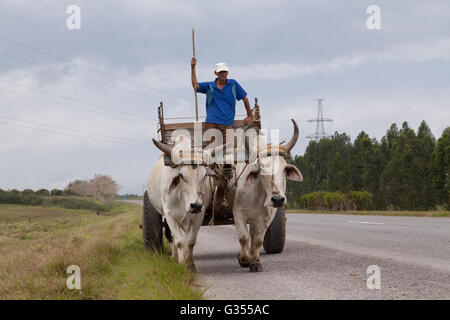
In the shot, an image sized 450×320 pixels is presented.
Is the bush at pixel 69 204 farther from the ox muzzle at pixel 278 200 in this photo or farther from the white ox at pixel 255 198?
the ox muzzle at pixel 278 200

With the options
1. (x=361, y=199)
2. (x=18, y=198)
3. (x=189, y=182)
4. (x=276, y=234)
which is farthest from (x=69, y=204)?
(x=189, y=182)

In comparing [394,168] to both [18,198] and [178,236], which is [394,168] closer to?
[178,236]

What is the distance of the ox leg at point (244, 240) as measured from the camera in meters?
6.85

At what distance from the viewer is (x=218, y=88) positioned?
820cm

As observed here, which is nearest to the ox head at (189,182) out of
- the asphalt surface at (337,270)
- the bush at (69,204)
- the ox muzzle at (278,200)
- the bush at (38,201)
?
the ox muzzle at (278,200)

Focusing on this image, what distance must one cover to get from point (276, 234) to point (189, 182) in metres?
3.04

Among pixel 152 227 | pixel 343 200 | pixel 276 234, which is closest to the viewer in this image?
pixel 152 227

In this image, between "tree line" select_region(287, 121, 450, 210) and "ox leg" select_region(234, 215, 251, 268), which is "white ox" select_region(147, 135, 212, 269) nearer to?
"ox leg" select_region(234, 215, 251, 268)

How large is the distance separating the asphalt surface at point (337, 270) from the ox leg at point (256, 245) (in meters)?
0.15

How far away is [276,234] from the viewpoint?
8.77 meters

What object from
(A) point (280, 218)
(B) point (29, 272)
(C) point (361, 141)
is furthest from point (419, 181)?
(B) point (29, 272)

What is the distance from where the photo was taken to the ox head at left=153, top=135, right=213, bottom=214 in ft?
20.3

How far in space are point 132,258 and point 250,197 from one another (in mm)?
2555
